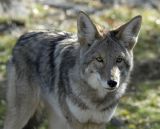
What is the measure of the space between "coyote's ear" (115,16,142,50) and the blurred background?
2.35 meters

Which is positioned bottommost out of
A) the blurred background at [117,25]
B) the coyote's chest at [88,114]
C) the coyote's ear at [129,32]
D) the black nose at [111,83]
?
the blurred background at [117,25]

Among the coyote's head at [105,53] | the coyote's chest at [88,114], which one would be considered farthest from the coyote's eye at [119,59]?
the coyote's chest at [88,114]

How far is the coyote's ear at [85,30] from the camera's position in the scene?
618 centimetres

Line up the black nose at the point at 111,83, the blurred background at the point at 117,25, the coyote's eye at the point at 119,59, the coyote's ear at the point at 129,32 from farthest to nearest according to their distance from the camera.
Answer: the blurred background at the point at 117,25
the coyote's ear at the point at 129,32
the coyote's eye at the point at 119,59
the black nose at the point at 111,83

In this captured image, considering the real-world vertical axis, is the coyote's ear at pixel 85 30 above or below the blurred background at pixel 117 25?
above

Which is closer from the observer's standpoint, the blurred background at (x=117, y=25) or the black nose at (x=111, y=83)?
the black nose at (x=111, y=83)

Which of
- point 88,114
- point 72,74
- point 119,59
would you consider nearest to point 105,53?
point 119,59

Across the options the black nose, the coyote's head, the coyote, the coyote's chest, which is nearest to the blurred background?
the coyote

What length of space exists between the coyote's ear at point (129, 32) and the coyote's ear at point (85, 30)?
288 mm

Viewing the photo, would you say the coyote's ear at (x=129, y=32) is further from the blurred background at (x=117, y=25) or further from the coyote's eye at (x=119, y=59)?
the blurred background at (x=117, y=25)

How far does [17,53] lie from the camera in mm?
7090

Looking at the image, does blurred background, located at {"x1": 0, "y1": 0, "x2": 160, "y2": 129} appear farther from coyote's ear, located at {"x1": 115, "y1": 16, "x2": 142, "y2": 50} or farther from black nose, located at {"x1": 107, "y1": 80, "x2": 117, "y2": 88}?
black nose, located at {"x1": 107, "y1": 80, "x2": 117, "y2": 88}

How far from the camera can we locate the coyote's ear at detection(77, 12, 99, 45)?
20.3 ft

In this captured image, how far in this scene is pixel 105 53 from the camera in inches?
240
